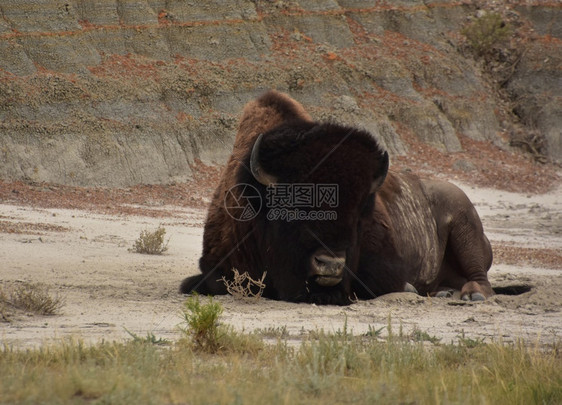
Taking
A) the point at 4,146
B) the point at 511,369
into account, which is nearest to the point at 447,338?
the point at 511,369

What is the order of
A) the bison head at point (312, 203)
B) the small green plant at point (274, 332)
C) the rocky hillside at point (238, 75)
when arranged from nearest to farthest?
the small green plant at point (274, 332) → the bison head at point (312, 203) → the rocky hillside at point (238, 75)

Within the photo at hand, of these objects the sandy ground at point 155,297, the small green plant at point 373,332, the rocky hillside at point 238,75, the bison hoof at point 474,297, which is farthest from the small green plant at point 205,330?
the rocky hillside at point 238,75

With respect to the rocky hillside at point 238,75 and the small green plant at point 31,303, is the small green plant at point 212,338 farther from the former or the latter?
the rocky hillside at point 238,75

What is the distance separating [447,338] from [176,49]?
2171cm

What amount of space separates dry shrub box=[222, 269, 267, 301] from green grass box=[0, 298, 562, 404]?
75.4 inches

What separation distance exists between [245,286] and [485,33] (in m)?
29.4

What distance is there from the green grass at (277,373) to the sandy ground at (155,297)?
19.9 inches

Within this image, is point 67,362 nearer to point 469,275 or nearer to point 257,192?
point 257,192

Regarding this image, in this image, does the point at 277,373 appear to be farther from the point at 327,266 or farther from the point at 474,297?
the point at 474,297

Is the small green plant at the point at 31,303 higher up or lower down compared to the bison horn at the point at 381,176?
lower down

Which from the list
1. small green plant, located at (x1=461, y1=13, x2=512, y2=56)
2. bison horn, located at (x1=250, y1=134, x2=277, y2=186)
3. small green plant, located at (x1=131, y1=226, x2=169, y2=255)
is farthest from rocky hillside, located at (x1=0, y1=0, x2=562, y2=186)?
bison horn, located at (x1=250, y1=134, x2=277, y2=186)

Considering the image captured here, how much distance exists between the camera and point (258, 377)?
4551mm

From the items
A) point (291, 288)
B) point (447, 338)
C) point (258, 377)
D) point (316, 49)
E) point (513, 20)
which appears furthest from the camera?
point (513, 20)

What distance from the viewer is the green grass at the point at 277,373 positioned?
3990 millimetres
